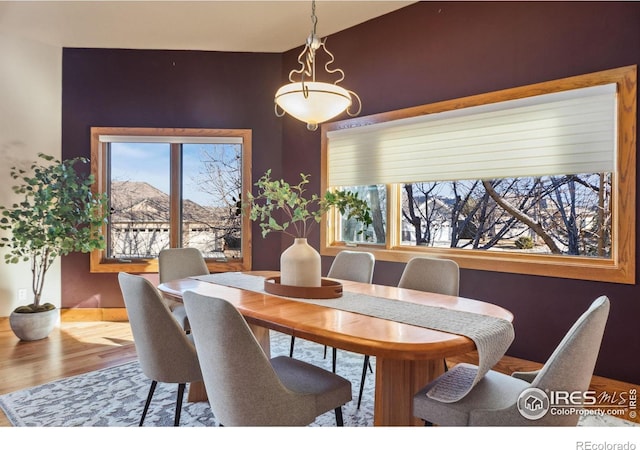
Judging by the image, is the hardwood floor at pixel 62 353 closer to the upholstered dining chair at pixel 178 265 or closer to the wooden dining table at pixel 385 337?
the upholstered dining chair at pixel 178 265

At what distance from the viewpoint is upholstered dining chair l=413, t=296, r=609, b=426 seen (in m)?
1.25

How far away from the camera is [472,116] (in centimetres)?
315

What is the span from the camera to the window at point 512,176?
101 inches

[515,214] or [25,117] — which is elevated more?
[25,117]

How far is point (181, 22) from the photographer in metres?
3.82

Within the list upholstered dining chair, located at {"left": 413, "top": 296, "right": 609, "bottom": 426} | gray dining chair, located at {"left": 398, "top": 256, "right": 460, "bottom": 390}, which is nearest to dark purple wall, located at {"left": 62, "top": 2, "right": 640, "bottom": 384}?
gray dining chair, located at {"left": 398, "top": 256, "right": 460, "bottom": 390}

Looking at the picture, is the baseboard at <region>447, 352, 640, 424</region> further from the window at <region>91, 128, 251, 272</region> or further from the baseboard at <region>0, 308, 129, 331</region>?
the baseboard at <region>0, 308, 129, 331</region>

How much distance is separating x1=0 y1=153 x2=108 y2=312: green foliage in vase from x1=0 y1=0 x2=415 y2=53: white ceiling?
127 cm

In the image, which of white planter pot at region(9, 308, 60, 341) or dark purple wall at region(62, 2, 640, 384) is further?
white planter pot at region(9, 308, 60, 341)

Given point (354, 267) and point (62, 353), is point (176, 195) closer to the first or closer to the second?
point (62, 353)

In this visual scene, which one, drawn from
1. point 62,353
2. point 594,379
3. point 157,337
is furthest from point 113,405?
point 594,379

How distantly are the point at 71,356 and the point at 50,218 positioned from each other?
1.28 meters

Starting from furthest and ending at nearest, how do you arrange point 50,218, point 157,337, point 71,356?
point 50,218
point 71,356
point 157,337
